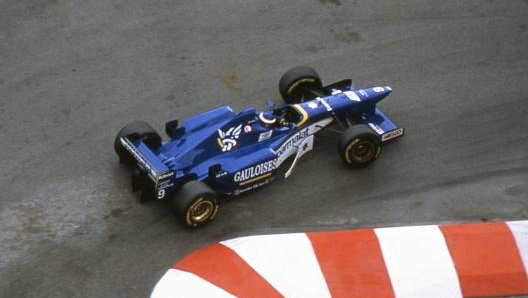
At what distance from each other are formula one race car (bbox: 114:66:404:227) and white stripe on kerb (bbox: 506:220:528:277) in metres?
1.64

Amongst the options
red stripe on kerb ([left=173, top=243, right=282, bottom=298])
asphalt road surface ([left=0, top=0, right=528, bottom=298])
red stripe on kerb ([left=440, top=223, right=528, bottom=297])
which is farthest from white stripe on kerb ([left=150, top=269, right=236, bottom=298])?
red stripe on kerb ([left=440, top=223, right=528, bottom=297])

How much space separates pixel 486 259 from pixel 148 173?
338 centimetres

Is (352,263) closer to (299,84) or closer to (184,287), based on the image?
(184,287)

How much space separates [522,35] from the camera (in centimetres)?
1130

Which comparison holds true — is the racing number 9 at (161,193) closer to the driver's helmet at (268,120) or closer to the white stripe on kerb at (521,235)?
the driver's helmet at (268,120)

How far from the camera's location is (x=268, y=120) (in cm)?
871

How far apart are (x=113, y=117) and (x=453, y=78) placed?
14.2 ft

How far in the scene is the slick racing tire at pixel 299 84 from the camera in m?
9.60

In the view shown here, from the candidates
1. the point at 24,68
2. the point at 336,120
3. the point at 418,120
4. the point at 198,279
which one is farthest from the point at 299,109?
the point at 24,68


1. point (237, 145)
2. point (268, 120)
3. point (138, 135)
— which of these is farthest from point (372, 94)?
point (138, 135)

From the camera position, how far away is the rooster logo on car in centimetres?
844

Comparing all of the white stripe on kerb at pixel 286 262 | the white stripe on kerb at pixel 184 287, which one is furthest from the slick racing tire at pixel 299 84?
the white stripe on kerb at pixel 184 287

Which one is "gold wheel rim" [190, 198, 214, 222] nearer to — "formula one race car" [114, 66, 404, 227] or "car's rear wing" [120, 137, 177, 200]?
"formula one race car" [114, 66, 404, 227]

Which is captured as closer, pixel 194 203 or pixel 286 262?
pixel 286 262
